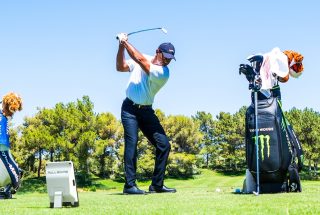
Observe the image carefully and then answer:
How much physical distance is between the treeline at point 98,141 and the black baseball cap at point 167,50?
53.8m

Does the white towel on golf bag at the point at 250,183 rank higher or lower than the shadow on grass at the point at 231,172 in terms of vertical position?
higher

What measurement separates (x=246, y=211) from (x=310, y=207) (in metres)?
0.74

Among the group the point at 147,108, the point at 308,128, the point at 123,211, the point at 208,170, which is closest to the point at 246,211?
the point at 123,211

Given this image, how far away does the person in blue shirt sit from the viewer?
916 centimetres

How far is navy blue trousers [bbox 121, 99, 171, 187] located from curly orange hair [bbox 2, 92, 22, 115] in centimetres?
222

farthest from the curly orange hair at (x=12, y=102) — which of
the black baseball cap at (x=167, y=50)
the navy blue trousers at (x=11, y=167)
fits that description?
the black baseball cap at (x=167, y=50)

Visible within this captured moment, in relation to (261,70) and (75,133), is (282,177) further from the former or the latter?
(75,133)

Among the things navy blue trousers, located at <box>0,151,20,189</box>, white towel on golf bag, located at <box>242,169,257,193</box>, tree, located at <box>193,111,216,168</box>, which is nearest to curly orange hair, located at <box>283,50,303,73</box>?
white towel on golf bag, located at <box>242,169,257,193</box>

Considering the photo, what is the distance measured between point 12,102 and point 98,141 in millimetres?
56121

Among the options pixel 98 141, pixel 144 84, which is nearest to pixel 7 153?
pixel 144 84

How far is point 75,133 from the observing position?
209 ft

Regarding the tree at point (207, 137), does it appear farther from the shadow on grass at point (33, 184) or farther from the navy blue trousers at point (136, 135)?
the navy blue trousers at point (136, 135)

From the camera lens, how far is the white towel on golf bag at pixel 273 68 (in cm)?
838

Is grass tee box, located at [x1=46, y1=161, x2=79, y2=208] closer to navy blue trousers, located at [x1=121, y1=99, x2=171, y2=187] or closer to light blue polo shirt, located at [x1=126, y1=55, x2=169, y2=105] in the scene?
navy blue trousers, located at [x1=121, y1=99, x2=171, y2=187]
